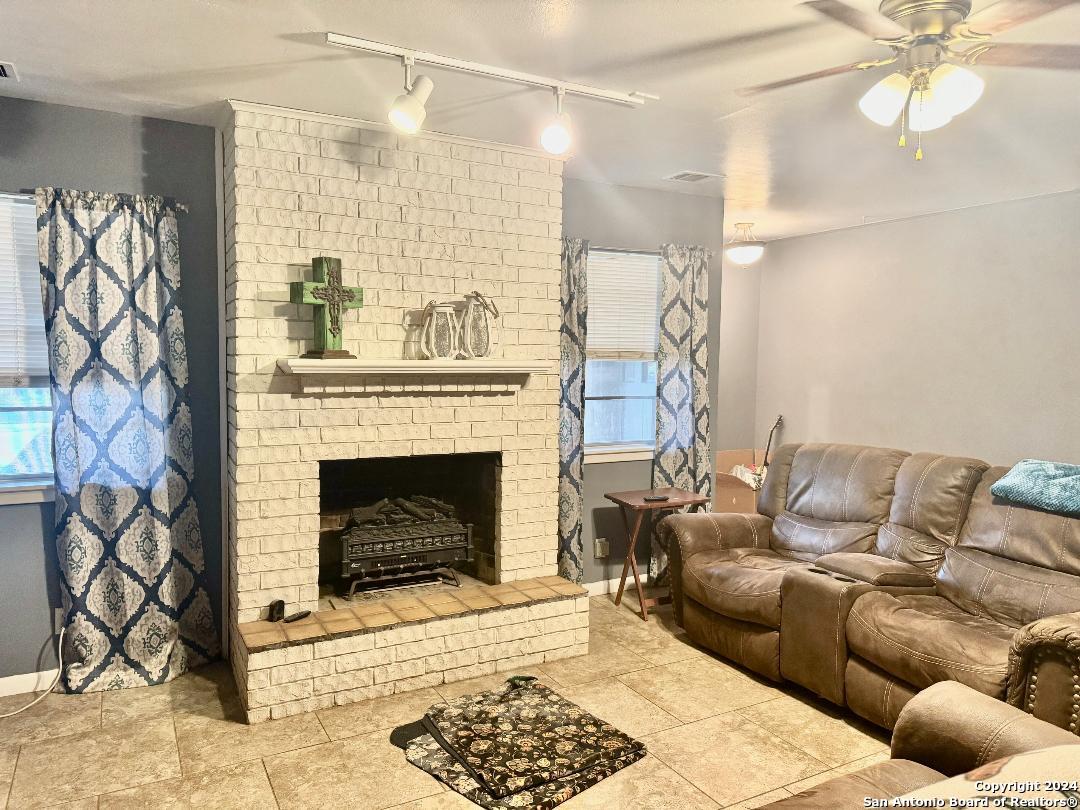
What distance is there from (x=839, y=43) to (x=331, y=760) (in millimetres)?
2994

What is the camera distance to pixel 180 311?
3492mm

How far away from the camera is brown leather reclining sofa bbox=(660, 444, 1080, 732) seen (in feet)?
8.82

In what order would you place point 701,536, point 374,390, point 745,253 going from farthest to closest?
point 745,253, point 701,536, point 374,390

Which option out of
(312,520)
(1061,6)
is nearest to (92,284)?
(312,520)

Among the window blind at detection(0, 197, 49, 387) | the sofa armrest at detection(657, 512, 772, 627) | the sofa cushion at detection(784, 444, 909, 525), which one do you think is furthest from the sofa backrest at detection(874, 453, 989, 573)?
the window blind at detection(0, 197, 49, 387)

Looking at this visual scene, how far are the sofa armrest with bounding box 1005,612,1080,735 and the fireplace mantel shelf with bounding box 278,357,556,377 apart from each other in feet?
7.34

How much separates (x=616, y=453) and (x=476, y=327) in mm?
1484

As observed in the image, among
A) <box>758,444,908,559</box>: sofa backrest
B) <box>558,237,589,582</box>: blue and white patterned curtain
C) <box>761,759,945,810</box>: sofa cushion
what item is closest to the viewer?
<box>761,759,945,810</box>: sofa cushion

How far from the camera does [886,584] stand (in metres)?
3.28

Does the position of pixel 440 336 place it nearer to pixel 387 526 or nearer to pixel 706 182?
pixel 387 526

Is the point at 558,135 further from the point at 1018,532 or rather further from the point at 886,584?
the point at 1018,532

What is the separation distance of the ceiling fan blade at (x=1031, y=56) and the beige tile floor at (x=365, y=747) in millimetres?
2468

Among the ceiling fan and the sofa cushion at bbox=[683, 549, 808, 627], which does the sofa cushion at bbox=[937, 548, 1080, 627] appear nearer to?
the sofa cushion at bbox=[683, 549, 808, 627]

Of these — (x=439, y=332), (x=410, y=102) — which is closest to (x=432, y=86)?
(x=410, y=102)
